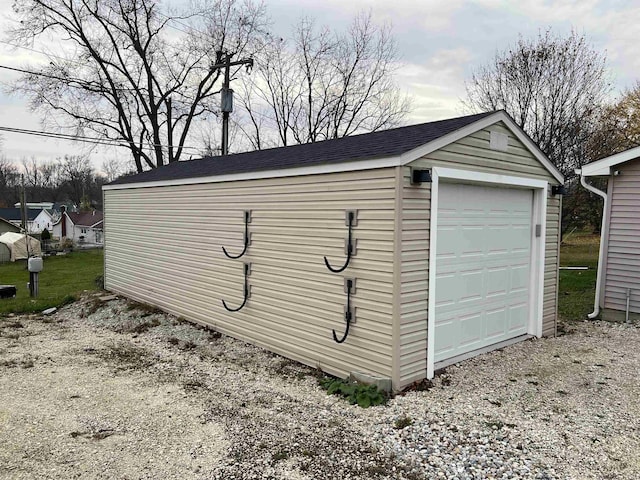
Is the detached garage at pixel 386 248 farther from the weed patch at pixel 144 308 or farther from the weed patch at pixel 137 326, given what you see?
the weed patch at pixel 144 308

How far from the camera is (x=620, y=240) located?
703cm

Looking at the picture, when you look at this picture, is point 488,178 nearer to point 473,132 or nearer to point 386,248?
point 473,132

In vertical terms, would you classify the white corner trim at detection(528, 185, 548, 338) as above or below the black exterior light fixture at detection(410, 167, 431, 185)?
below

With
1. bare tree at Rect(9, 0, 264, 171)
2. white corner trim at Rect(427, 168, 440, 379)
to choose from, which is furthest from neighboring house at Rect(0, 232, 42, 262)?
white corner trim at Rect(427, 168, 440, 379)

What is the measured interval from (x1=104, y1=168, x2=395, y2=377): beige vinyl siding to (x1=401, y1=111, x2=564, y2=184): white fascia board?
11.4 inches

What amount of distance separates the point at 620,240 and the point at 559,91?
988 cm

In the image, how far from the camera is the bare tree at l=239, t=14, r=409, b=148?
20.5 metres

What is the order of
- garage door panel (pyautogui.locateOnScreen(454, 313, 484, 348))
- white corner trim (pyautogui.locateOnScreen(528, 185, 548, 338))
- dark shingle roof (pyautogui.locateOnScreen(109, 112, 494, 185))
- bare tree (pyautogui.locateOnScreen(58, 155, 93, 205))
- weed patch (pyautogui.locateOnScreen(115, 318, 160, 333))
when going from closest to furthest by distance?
1. dark shingle roof (pyautogui.locateOnScreen(109, 112, 494, 185))
2. garage door panel (pyautogui.locateOnScreen(454, 313, 484, 348))
3. white corner trim (pyautogui.locateOnScreen(528, 185, 548, 338))
4. weed patch (pyautogui.locateOnScreen(115, 318, 160, 333))
5. bare tree (pyautogui.locateOnScreen(58, 155, 93, 205))

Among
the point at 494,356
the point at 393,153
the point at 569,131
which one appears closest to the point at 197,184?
the point at 393,153

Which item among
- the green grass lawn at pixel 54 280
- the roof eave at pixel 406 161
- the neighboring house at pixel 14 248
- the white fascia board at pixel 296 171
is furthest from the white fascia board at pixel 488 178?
the neighboring house at pixel 14 248

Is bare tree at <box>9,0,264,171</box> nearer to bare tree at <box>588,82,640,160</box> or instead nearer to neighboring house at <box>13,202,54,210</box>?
bare tree at <box>588,82,640,160</box>

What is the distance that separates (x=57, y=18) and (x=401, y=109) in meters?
15.3

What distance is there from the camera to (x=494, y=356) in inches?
208

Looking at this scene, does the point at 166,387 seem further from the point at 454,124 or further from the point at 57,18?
the point at 57,18
